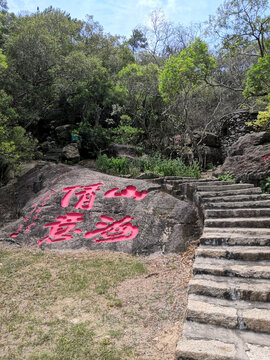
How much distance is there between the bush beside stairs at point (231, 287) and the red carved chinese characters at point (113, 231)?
1.44 m

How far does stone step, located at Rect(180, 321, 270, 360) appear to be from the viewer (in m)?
1.91

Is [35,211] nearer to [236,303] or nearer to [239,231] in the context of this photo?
[239,231]

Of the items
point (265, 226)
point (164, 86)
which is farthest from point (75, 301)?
point (164, 86)

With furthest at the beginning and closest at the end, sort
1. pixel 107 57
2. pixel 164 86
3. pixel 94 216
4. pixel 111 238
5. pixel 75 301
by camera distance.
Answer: pixel 107 57
pixel 164 86
pixel 94 216
pixel 111 238
pixel 75 301

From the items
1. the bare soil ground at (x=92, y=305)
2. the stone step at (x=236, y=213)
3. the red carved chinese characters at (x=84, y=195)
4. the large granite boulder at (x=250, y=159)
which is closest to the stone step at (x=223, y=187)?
the large granite boulder at (x=250, y=159)

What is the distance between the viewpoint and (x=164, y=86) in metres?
8.10

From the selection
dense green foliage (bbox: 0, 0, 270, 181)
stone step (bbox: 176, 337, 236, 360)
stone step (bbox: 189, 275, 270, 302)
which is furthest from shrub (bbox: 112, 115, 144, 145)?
stone step (bbox: 176, 337, 236, 360)

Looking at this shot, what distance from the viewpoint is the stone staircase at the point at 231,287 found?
202 centimetres

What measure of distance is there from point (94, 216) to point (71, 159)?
18.1 feet

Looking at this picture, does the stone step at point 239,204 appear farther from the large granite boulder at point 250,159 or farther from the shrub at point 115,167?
the shrub at point 115,167

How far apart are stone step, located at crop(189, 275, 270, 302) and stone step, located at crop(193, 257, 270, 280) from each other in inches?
3.0

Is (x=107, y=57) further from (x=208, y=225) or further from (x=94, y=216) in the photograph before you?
(x=208, y=225)

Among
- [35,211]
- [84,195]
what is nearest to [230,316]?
[84,195]

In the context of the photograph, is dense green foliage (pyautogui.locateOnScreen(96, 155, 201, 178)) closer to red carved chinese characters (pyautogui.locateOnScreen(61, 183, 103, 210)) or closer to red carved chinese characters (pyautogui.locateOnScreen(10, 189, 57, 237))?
red carved chinese characters (pyautogui.locateOnScreen(61, 183, 103, 210))
